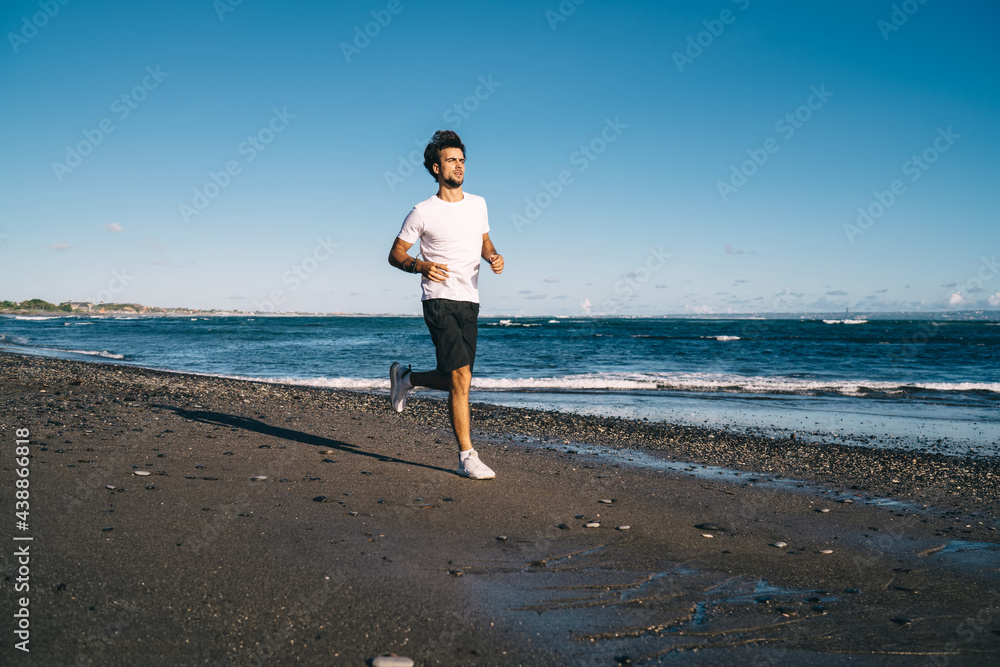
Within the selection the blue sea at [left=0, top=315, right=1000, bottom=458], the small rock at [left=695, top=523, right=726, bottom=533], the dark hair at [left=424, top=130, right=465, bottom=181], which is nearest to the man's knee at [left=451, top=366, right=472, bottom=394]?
the dark hair at [left=424, top=130, right=465, bottom=181]

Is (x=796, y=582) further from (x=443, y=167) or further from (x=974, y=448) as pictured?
(x=974, y=448)

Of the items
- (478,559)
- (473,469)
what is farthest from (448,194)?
(478,559)

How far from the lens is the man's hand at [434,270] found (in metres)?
4.08

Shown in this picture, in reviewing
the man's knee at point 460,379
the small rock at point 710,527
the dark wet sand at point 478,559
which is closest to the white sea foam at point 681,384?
the dark wet sand at point 478,559

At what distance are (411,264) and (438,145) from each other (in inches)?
35.4

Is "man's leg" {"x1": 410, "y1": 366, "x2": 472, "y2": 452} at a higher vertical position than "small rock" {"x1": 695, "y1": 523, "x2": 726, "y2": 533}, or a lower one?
higher

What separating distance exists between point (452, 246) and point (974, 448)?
7.00 meters

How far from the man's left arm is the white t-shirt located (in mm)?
187

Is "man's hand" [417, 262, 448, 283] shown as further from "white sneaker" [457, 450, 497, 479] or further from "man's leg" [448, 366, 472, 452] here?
"white sneaker" [457, 450, 497, 479]

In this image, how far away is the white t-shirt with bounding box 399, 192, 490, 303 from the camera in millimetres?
4164

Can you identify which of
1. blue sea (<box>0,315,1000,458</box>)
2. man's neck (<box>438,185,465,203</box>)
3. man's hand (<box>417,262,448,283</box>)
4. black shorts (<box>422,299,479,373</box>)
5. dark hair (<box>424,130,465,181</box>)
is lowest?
blue sea (<box>0,315,1000,458</box>)

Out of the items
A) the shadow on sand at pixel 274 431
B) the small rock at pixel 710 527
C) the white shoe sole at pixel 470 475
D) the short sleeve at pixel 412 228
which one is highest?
the short sleeve at pixel 412 228

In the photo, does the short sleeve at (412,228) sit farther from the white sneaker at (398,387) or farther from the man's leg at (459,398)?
the white sneaker at (398,387)

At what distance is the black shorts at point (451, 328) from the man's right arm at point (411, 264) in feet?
0.61
